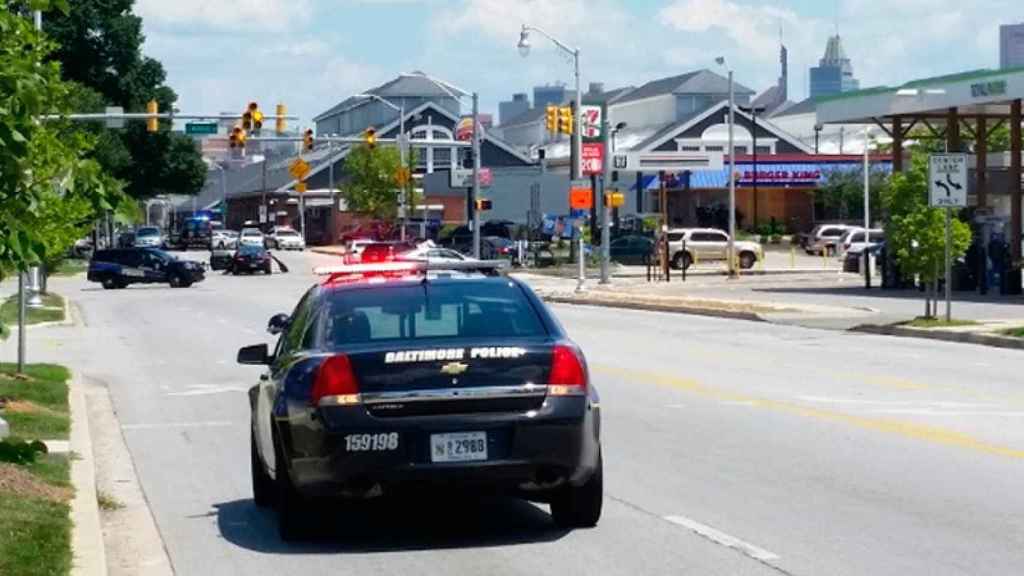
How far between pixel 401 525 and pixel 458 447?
1674mm

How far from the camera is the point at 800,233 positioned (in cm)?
10350

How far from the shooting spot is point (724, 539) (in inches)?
443

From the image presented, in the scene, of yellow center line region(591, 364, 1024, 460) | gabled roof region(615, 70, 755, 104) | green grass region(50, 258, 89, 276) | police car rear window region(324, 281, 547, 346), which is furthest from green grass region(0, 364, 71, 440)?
gabled roof region(615, 70, 755, 104)

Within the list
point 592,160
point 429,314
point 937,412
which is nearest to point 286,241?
point 592,160

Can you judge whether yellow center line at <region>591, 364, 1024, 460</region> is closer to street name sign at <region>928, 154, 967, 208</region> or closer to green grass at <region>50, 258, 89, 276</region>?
street name sign at <region>928, 154, 967, 208</region>

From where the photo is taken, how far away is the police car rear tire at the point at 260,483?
41.8 ft

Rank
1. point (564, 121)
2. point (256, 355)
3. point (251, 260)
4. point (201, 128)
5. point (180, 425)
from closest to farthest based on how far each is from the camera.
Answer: point (256, 355) < point (180, 425) < point (564, 121) < point (201, 128) < point (251, 260)

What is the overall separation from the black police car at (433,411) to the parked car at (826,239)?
78.9 metres

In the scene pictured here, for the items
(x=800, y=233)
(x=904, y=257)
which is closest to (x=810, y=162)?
(x=800, y=233)

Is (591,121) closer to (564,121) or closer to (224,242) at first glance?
(564,121)

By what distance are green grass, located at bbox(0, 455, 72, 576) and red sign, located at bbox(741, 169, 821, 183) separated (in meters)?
92.1

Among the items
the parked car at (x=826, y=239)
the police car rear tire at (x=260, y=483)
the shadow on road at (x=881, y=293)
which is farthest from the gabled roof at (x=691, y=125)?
the police car rear tire at (x=260, y=483)

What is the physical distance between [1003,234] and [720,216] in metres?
56.1

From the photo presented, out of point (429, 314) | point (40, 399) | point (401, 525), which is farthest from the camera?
point (40, 399)
